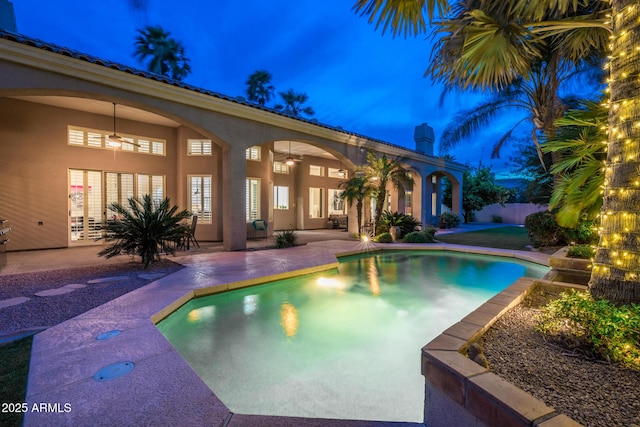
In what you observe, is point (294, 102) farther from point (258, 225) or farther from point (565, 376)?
point (565, 376)

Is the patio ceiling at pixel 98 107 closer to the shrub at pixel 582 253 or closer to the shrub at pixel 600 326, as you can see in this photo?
the shrub at pixel 600 326

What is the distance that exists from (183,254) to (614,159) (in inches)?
349

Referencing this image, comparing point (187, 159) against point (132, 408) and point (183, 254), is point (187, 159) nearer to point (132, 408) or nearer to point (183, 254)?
point (183, 254)

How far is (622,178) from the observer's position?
9.03 ft

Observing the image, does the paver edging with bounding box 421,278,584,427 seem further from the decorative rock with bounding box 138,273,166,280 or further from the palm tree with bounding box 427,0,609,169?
the decorative rock with bounding box 138,273,166,280

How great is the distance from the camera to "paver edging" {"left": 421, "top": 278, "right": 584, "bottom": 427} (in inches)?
60.9

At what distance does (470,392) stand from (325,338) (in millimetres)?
2491

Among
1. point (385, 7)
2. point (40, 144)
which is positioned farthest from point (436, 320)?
point (40, 144)

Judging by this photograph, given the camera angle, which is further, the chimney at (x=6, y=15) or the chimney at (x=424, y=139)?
the chimney at (x=424, y=139)

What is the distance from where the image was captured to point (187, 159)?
11305 millimetres

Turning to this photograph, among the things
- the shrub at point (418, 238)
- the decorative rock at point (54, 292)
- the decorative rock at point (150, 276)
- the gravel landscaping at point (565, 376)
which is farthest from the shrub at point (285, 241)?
the gravel landscaping at point (565, 376)

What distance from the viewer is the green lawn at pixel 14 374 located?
1.97 meters

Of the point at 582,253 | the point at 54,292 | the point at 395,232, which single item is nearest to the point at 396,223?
the point at 395,232

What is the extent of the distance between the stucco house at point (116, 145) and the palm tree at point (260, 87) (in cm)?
1925
